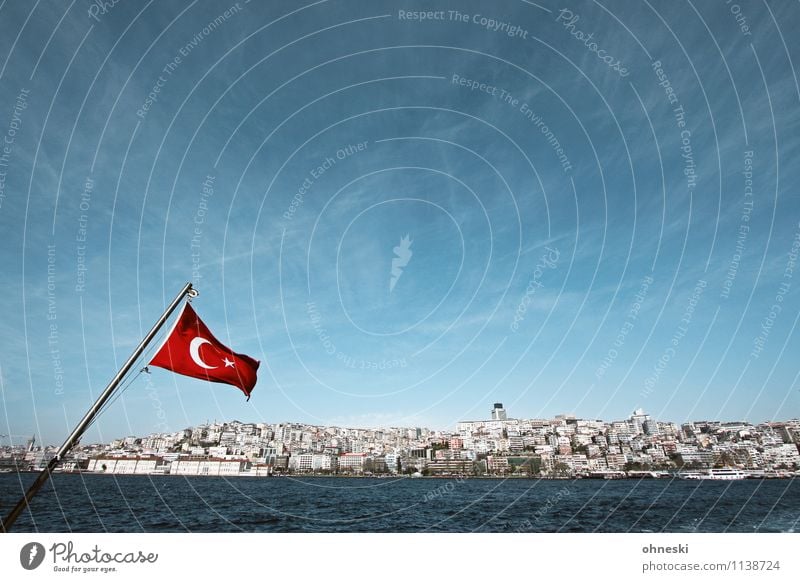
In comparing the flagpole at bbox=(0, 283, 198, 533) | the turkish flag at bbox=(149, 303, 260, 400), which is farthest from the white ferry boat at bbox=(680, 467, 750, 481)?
the flagpole at bbox=(0, 283, 198, 533)

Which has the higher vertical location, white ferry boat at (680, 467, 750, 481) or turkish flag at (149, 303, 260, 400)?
turkish flag at (149, 303, 260, 400)

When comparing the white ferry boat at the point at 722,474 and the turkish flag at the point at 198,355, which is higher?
the turkish flag at the point at 198,355

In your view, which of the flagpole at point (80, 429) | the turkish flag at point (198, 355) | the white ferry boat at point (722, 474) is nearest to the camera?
the flagpole at point (80, 429)

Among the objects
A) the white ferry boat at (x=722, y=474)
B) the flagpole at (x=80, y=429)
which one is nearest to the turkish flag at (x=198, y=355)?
the flagpole at (x=80, y=429)

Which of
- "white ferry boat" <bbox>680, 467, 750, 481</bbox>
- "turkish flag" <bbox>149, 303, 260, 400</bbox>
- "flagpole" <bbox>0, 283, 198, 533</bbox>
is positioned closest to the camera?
"flagpole" <bbox>0, 283, 198, 533</bbox>

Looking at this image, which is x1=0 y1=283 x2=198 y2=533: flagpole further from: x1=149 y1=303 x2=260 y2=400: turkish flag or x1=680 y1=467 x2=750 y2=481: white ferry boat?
x1=680 y1=467 x2=750 y2=481: white ferry boat

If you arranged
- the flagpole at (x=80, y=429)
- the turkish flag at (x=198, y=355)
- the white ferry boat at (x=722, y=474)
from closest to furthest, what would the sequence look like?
1. the flagpole at (x=80, y=429)
2. the turkish flag at (x=198, y=355)
3. the white ferry boat at (x=722, y=474)

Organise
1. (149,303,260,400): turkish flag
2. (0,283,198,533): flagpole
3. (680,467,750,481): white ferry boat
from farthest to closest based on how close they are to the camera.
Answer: (680,467,750,481): white ferry boat → (149,303,260,400): turkish flag → (0,283,198,533): flagpole

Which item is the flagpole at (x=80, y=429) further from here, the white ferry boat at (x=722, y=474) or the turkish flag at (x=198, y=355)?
the white ferry boat at (x=722, y=474)

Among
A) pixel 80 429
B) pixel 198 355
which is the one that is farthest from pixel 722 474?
pixel 80 429
